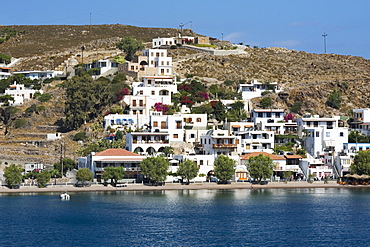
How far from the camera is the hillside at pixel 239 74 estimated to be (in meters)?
120

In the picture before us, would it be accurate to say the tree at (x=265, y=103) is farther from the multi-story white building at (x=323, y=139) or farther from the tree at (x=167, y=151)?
the tree at (x=167, y=151)

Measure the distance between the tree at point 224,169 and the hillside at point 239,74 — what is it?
24761mm

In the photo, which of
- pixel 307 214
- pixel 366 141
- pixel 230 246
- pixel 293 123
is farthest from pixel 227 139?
pixel 230 246

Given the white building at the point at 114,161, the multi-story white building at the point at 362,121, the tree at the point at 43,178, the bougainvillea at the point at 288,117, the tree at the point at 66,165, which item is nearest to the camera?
the tree at the point at 43,178

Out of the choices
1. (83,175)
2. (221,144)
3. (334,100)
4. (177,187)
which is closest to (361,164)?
(221,144)

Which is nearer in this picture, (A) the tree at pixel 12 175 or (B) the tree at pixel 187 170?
(A) the tree at pixel 12 175

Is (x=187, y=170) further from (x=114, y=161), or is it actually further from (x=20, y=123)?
(x=20, y=123)

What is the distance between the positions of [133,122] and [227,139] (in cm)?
1754

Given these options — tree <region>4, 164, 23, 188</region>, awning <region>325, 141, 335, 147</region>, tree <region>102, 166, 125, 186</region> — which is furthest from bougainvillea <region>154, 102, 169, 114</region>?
tree <region>4, 164, 23, 188</region>

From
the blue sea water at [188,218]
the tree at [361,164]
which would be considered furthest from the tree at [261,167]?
the tree at [361,164]

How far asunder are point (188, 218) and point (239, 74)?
264ft

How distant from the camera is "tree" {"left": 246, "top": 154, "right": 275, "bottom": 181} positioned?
331ft

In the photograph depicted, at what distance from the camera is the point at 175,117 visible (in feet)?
374

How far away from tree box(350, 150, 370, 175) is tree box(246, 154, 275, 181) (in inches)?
486
